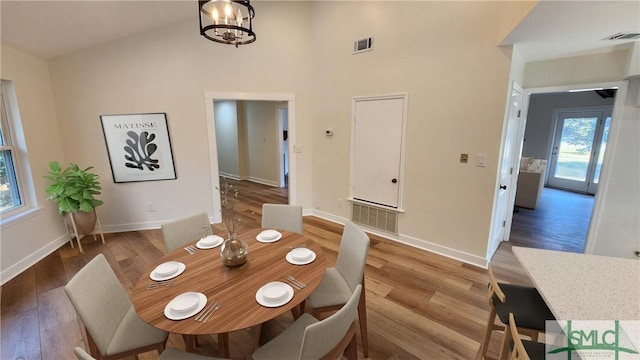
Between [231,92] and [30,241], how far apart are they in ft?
10.1

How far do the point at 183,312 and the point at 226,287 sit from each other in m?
0.26

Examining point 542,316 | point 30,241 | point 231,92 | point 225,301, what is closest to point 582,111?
point 542,316

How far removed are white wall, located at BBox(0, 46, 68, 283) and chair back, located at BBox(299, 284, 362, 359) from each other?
3637mm

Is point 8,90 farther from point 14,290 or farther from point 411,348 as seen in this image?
point 411,348

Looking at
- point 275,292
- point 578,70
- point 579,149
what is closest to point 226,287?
point 275,292

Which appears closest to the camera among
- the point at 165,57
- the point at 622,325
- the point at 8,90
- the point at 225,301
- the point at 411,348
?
the point at 622,325

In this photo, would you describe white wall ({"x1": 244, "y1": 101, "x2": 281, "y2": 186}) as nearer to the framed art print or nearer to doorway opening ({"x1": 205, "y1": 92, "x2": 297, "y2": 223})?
doorway opening ({"x1": 205, "y1": 92, "x2": 297, "y2": 223})

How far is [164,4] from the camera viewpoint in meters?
3.16

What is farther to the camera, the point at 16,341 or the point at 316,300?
the point at 16,341

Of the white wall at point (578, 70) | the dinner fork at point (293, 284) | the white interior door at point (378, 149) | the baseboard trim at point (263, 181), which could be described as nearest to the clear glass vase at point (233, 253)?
the dinner fork at point (293, 284)

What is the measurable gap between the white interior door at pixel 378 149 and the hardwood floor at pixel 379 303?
691 mm

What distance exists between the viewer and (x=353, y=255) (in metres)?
1.94

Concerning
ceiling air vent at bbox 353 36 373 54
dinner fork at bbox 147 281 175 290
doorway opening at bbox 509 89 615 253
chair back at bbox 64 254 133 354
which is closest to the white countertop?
dinner fork at bbox 147 281 175 290

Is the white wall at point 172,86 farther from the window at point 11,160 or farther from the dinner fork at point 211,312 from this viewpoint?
the dinner fork at point 211,312
